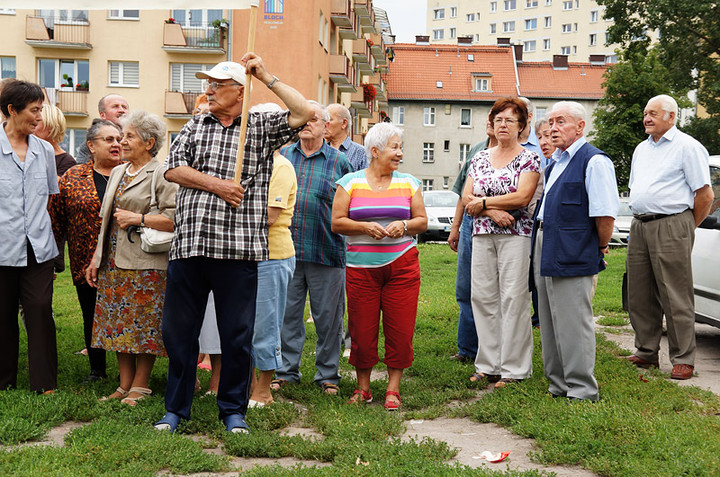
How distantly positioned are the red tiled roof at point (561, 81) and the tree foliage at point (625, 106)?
953 inches

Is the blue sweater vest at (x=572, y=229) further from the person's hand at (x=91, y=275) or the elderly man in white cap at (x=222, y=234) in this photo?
the person's hand at (x=91, y=275)

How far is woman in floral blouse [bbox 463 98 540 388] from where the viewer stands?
268 inches

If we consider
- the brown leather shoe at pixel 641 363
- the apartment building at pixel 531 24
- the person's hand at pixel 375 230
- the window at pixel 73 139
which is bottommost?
the brown leather shoe at pixel 641 363

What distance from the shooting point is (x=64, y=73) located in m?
38.0

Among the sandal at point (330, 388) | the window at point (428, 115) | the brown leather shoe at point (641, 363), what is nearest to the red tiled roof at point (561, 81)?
the window at point (428, 115)

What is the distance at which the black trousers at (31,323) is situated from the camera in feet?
20.2

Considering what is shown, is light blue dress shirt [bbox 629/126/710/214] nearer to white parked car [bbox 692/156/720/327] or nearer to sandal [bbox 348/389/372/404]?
white parked car [bbox 692/156/720/327]

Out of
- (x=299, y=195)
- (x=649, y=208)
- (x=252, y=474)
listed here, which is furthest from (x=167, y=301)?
(x=649, y=208)

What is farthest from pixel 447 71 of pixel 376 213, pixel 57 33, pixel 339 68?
pixel 376 213

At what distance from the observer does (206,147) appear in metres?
5.28

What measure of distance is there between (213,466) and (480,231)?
3259mm

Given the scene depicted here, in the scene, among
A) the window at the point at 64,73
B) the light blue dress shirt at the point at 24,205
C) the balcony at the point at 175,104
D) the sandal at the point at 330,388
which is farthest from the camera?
the window at the point at 64,73

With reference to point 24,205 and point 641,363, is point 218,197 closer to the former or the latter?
point 24,205

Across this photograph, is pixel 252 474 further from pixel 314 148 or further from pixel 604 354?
pixel 604 354
